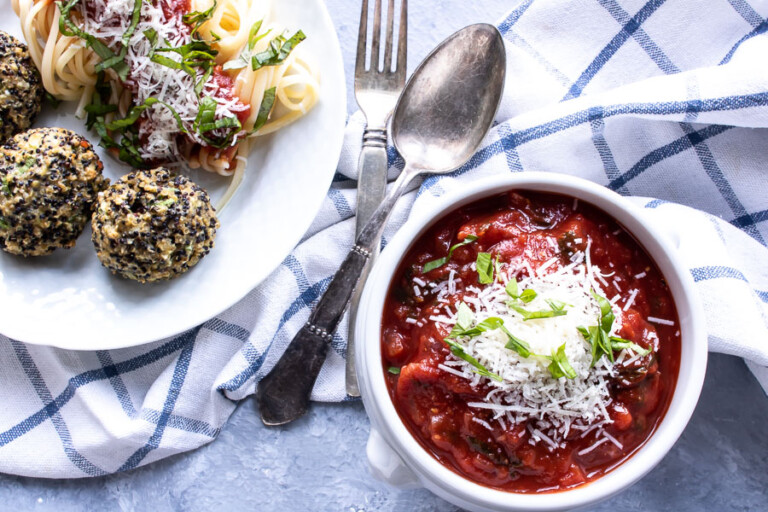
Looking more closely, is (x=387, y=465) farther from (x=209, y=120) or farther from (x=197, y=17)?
(x=197, y=17)

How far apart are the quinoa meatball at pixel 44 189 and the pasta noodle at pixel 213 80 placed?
0.87 ft

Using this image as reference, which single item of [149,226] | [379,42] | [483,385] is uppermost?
[379,42]

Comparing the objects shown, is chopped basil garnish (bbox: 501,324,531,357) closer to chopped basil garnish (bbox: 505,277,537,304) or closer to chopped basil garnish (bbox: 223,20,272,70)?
chopped basil garnish (bbox: 505,277,537,304)

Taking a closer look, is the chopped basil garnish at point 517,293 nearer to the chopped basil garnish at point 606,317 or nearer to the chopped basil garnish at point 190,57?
the chopped basil garnish at point 606,317

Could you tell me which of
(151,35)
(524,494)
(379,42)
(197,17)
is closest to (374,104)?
(379,42)

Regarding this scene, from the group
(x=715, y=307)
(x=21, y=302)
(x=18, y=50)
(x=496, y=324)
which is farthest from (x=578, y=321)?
(x=18, y=50)

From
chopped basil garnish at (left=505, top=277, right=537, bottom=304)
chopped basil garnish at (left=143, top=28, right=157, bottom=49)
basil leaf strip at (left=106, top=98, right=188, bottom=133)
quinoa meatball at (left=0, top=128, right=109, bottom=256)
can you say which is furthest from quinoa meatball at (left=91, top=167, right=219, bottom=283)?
chopped basil garnish at (left=505, top=277, right=537, bottom=304)

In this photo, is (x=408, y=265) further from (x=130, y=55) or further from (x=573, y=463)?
(x=130, y=55)

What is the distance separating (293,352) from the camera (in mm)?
2979

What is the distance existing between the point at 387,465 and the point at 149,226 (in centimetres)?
113

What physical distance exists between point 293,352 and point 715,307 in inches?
62.5

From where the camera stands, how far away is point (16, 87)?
2799 mm

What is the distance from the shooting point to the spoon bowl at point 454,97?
293 cm

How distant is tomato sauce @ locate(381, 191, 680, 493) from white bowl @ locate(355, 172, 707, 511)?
4cm
